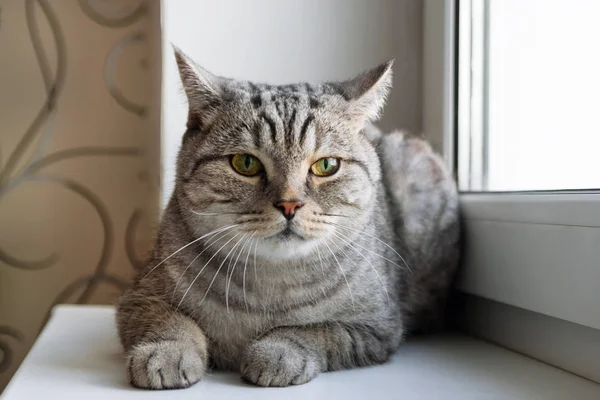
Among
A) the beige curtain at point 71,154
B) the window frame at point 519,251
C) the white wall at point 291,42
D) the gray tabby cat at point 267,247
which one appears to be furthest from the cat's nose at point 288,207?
the beige curtain at point 71,154

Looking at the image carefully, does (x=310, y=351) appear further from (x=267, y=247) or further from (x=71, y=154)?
(x=71, y=154)

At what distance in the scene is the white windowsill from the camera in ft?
2.78

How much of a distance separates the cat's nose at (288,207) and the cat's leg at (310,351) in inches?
7.4

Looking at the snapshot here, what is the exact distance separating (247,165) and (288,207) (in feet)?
0.36

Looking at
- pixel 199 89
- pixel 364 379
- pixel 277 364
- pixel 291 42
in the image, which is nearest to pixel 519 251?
pixel 364 379

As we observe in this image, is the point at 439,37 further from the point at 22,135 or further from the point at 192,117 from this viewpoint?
the point at 22,135

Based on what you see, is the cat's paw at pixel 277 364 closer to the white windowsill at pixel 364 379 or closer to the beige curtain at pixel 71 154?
the white windowsill at pixel 364 379

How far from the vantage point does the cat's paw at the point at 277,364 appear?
872mm

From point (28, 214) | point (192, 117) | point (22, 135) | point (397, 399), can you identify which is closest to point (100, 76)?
point (22, 135)

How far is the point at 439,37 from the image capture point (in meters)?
1.49

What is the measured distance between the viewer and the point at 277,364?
88cm

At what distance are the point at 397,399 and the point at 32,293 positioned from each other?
1.41 metres

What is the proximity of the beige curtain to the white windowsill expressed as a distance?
0.75 metres

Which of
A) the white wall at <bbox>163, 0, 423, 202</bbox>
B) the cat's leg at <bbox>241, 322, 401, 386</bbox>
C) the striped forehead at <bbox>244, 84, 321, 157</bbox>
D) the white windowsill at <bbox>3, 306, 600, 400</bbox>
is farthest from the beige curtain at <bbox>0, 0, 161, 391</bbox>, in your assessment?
the cat's leg at <bbox>241, 322, 401, 386</bbox>
